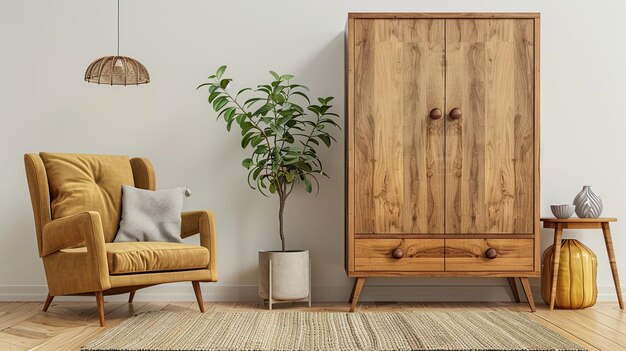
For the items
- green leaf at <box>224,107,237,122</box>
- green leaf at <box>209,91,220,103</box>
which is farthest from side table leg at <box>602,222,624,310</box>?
green leaf at <box>209,91,220,103</box>

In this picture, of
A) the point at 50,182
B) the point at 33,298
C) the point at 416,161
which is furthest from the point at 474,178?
the point at 33,298

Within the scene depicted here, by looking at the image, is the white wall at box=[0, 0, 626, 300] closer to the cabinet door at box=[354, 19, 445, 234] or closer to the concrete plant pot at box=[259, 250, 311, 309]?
the concrete plant pot at box=[259, 250, 311, 309]

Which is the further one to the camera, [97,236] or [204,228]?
[204,228]

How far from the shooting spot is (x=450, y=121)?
3770 millimetres

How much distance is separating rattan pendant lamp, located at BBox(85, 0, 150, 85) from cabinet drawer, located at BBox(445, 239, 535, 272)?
196cm

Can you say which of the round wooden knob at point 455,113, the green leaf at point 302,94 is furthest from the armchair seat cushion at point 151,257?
the round wooden knob at point 455,113

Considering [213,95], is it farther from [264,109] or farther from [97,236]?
[97,236]

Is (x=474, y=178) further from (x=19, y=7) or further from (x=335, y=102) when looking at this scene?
(x=19, y=7)

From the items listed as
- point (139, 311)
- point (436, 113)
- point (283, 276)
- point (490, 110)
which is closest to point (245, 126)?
point (283, 276)

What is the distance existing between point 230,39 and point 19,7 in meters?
1.30

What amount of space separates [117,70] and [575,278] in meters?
2.79

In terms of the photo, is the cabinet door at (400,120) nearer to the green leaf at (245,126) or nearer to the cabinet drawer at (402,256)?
the cabinet drawer at (402,256)

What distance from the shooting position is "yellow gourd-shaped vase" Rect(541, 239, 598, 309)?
3807 millimetres

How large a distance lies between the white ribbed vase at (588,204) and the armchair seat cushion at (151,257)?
6.83 feet
